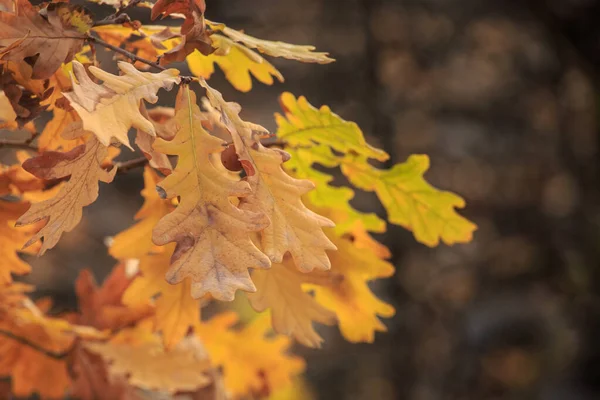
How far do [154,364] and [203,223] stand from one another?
428 mm

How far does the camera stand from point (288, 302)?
732 mm

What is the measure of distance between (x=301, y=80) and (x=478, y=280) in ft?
3.19

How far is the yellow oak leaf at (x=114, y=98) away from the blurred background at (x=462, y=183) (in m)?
1.84

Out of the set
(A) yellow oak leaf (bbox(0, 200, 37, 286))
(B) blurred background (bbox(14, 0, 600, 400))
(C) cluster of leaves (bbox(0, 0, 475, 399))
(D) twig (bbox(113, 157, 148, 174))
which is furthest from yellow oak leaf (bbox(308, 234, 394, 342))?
(B) blurred background (bbox(14, 0, 600, 400))

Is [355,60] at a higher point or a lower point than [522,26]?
lower

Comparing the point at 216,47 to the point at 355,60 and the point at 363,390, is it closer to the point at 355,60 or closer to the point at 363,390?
the point at 355,60

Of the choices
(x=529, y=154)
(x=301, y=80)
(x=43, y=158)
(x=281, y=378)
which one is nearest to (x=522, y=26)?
(x=529, y=154)

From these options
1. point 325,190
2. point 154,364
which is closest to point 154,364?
point 154,364

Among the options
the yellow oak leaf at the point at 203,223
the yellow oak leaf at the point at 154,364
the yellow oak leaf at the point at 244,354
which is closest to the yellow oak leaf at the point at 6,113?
the yellow oak leaf at the point at 203,223

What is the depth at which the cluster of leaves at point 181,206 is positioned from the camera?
0.53 metres

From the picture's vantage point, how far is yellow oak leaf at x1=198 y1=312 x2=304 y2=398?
1.10 metres

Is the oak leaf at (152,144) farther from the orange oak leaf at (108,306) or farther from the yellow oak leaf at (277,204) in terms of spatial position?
the orange oak leaf at (108,306)

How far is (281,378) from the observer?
46.3 inches

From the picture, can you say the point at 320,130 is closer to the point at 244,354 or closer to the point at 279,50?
the point at 279,50
